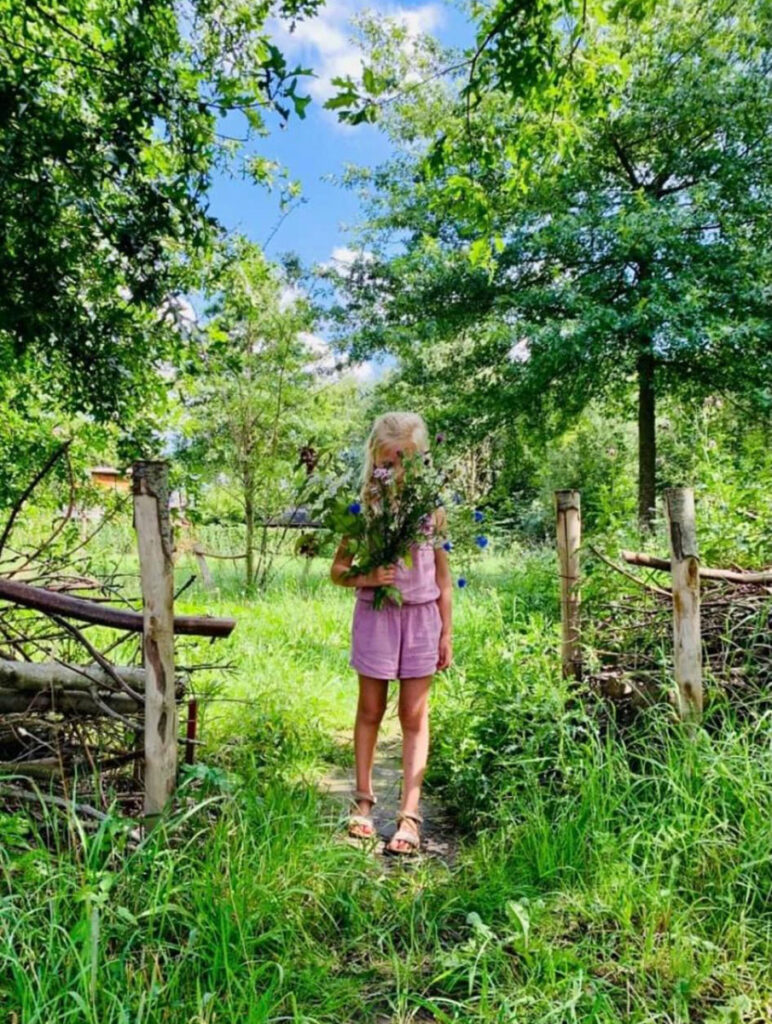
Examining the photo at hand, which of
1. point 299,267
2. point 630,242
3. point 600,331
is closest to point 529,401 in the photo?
point 600,331

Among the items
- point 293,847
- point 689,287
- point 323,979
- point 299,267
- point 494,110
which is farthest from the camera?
point 299,267

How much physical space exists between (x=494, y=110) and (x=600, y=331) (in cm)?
462

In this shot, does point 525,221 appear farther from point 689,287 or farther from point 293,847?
point 293,847

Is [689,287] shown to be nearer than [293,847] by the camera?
No

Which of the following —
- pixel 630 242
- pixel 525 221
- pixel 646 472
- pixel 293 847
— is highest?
pixel 525 221

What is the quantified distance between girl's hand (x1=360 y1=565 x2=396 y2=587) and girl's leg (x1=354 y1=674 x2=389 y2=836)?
0.41 meters

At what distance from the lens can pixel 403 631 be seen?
2.66 meters

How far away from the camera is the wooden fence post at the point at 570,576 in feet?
10.9

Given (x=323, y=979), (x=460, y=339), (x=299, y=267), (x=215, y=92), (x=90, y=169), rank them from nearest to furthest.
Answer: (x=323, y=979) → (x=90, y=169) → (x=215, y=92) → (x=299, y=267) → (x=460, y=339)

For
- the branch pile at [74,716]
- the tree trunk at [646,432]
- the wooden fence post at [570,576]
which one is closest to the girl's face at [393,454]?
the branch pile at [74,716]

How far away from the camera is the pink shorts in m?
2.62

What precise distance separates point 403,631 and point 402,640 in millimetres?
37

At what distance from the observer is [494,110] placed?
5469mm

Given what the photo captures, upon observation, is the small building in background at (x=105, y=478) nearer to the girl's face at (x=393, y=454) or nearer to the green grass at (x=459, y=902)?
the girl's face at (x=393, y=454)
